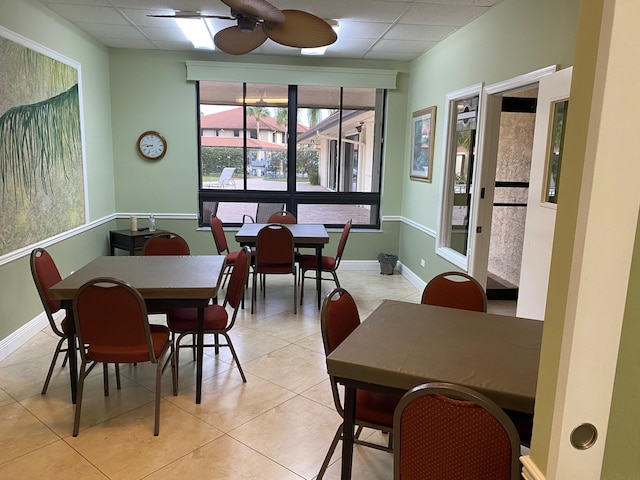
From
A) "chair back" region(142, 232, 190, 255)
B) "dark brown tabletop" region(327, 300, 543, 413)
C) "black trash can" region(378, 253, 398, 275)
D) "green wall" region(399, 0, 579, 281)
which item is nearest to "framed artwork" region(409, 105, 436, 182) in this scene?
"green wall" region(399, 0, 579, 281)

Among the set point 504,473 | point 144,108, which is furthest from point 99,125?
point 504,473

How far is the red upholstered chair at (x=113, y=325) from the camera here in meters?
2.25

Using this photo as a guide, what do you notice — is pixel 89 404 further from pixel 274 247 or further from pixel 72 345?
pixel 274 247

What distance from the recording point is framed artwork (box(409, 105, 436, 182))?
5.18 m

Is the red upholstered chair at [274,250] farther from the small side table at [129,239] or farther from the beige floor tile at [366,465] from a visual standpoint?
the beige floor tile at [366,465]

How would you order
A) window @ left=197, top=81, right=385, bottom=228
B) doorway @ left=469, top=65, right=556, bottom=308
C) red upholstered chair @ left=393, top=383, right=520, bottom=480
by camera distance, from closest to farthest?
red upholstered chair @ left=393, top=383, right=520, bottom=480
doorway @ left=469, top=65, right=556, bottom=308
window @ left=197, top=81, right=385, bottom=228

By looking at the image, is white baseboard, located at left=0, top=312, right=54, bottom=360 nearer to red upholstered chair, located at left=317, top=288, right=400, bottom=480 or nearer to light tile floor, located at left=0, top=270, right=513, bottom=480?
light tile floor, located at left=0, top=270, right=513, bottom=480

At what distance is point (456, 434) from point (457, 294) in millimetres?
1367

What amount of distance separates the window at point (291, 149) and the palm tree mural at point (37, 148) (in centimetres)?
172

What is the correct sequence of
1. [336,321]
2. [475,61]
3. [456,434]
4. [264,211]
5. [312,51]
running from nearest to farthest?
[456,434]
[336,321]
[475,61]
[312,51]
[264,211]

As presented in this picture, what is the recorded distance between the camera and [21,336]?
357 cm

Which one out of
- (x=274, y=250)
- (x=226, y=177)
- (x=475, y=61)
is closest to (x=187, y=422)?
(x=274, y=250)

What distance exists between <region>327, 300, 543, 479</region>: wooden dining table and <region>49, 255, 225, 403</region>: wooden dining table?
1090mm

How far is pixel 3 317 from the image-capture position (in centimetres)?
335
